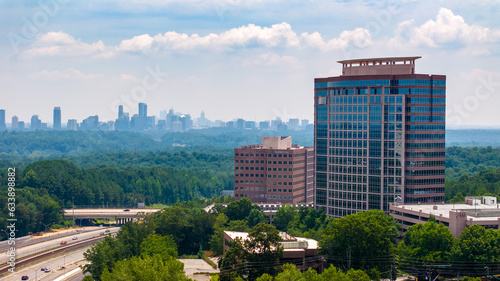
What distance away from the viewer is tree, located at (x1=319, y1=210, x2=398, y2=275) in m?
86.0

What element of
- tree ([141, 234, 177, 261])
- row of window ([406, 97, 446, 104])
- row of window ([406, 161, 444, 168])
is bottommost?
tree ([141, 234, 177, 261])

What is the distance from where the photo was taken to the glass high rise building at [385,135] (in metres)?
117

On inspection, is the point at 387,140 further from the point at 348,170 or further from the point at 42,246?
the point at 42,246

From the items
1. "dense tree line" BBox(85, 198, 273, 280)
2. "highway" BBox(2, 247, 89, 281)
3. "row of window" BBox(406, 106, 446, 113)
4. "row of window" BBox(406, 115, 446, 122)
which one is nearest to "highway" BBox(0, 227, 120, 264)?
"highway" BBox(2, 247, 89, 281)

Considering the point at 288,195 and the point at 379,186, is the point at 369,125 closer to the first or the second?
the point at 379,186

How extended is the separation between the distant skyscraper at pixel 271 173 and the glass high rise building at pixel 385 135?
49427 mm

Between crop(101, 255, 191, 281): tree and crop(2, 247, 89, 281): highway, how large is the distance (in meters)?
35.9

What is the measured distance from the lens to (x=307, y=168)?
181750 mm

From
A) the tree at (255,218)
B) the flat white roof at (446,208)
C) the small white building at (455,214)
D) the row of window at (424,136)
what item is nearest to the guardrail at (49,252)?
the tree at (255,218)

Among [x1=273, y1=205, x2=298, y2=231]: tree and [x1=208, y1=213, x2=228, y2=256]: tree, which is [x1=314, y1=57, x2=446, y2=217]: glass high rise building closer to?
[x1=273, y1=205, x2=298, y2=231]: tree

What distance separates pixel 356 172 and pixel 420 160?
11.2 m

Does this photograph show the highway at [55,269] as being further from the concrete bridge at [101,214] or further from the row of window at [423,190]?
the row of window at [423,190]

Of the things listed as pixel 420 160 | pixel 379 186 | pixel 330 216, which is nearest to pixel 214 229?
pixel 330 216

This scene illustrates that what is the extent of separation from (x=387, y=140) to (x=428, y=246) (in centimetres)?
3318
